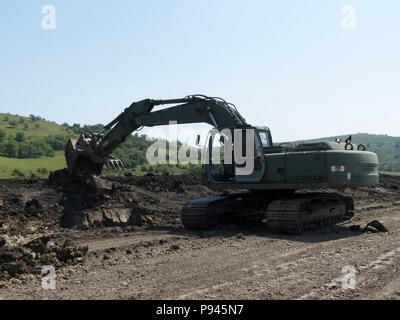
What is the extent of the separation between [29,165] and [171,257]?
49936mm

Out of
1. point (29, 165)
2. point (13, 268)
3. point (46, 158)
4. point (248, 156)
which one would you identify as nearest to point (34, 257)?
point (13, 268)

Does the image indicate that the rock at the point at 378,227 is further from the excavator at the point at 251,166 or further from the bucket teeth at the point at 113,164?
the bucket teeth at the point at 113,164

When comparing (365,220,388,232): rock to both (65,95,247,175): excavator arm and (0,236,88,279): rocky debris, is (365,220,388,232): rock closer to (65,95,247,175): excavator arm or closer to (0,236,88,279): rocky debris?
(65,95,247,175): excavator arm

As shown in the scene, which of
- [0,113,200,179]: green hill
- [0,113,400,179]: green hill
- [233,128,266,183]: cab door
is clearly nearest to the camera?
[233,128,266,183]: cab door

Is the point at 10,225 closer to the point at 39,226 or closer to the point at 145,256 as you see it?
the point at 39,226

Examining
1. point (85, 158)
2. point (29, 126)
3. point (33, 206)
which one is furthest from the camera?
point (29, 126)

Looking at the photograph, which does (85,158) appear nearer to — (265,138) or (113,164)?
(113,164)

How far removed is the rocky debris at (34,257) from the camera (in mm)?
6875

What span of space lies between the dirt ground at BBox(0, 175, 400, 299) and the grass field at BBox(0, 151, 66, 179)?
35.2m

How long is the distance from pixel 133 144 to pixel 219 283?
6040 cm

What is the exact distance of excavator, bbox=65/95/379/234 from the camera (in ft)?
36.3

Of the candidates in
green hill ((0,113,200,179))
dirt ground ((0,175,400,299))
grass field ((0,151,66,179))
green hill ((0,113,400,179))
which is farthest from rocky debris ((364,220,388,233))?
grass field ((0,151,66,179))

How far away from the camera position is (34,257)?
7453mm

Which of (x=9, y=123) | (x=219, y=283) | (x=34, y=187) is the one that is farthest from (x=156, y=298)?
(x=9, y=123)
